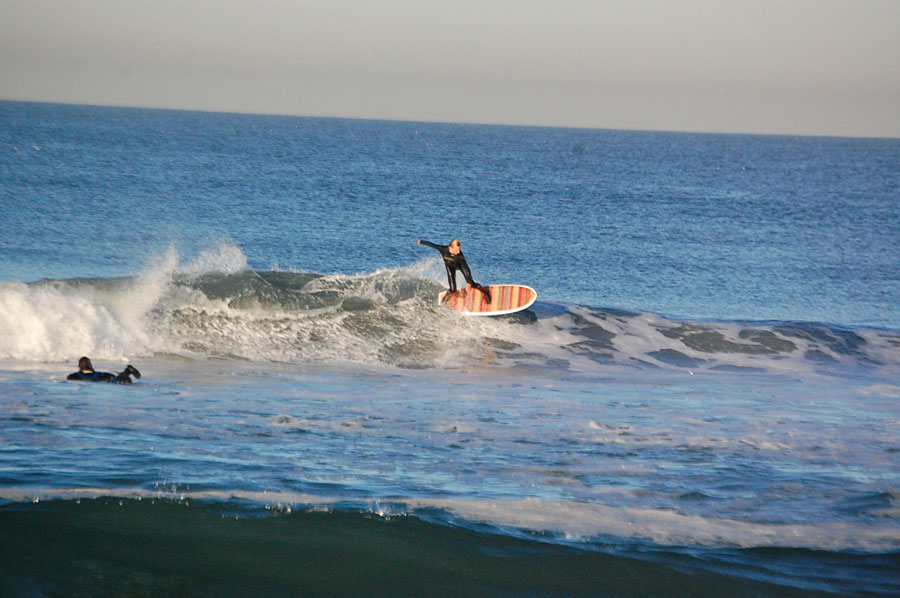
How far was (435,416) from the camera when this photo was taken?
39.9ft

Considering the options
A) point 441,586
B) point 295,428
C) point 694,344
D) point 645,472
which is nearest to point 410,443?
point 295,428

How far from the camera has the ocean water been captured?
6793mm

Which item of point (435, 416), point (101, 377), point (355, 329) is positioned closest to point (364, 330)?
point (355, 329)

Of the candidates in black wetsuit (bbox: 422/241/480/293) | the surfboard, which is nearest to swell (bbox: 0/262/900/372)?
the surfboard

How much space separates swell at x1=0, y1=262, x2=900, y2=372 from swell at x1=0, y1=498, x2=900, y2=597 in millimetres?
9490

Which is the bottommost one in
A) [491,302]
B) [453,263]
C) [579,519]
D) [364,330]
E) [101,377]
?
[364,330]

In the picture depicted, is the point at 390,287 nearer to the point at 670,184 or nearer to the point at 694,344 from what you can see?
the point at 694,344

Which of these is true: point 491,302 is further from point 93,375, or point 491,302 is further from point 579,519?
point 579,519

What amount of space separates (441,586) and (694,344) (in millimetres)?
15983

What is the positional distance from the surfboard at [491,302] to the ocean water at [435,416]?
0.44 m

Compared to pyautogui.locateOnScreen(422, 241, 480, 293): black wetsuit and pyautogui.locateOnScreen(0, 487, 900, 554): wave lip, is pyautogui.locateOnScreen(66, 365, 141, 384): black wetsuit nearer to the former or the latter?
pyautogui.locateOnScreen(0, 487, 900, 554): wave lip

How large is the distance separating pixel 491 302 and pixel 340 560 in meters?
14.9

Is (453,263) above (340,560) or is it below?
above

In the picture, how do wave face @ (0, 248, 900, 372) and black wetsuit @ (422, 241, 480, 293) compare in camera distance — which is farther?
black wetsuit @ (422, 241, 480, 293)
